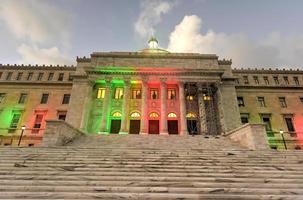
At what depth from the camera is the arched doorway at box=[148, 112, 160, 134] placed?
89.8ft

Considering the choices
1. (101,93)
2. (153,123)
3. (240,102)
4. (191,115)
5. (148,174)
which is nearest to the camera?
(148,174)

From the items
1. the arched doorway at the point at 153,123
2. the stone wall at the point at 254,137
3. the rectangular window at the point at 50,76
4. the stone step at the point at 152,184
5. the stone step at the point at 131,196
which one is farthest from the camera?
the rectangular window at the point at 50,76

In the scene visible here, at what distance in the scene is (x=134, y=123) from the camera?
2752 centimetres

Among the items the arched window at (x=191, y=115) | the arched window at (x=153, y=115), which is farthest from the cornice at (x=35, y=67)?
the arched window at (x=191, y=115)

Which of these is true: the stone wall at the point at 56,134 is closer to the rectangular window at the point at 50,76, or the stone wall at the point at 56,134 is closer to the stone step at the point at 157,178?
the stone step at the point at 157,178

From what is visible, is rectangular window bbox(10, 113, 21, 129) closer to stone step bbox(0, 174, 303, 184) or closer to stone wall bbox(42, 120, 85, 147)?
stone wall bbox(42, 120, 85, 147)

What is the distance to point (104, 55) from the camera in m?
30.4

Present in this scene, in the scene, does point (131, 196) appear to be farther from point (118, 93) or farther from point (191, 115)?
point (118, 93)

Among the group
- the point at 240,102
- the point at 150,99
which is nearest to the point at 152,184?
the point at 150,99

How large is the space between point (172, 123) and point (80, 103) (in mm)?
12615

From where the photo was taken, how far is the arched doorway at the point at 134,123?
1069 inches

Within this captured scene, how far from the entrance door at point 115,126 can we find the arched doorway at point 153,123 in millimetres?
4075

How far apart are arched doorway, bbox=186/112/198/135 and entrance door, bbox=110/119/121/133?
9176 millimetres

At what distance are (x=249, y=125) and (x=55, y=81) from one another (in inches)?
1144
